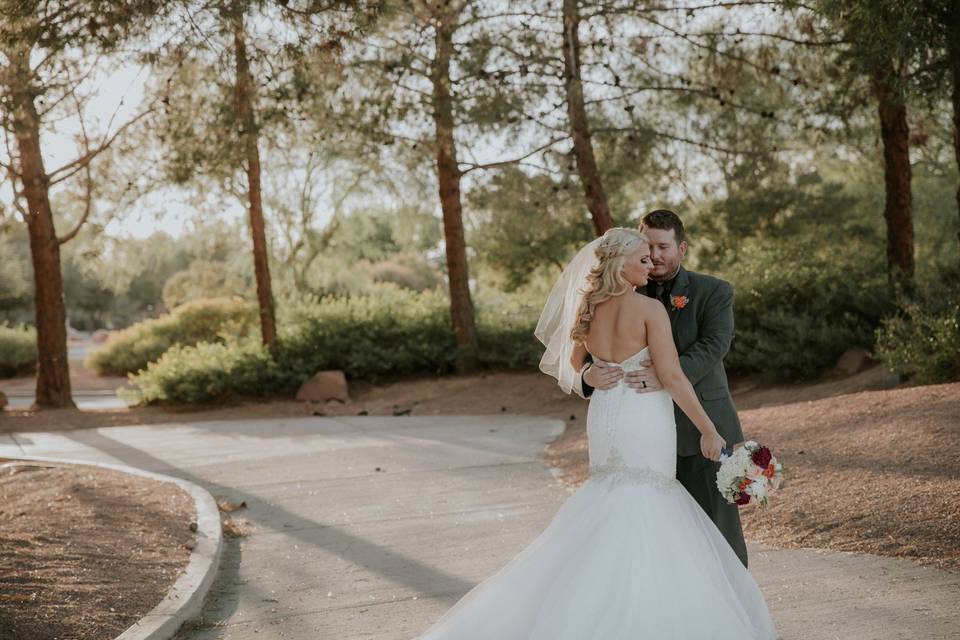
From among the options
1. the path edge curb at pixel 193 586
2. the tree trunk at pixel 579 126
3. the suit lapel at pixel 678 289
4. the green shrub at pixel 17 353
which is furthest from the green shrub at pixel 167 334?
the suit lapel at pixel 678 289

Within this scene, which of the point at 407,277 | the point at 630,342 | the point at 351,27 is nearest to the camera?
the point at 630,342

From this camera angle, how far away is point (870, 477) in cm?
786

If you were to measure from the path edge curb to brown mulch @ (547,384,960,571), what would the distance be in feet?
11.7

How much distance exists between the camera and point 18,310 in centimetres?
4909

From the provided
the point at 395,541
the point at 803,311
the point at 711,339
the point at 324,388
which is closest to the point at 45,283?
the point at 324,388

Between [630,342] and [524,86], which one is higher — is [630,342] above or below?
below

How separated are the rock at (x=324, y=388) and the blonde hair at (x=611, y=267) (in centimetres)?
1532

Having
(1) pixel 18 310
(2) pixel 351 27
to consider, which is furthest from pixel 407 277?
(2) pixel 351 27

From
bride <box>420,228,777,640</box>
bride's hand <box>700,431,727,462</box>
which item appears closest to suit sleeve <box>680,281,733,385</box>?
bride <box>420,228,777,640</box>

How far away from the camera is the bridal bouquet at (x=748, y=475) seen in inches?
192

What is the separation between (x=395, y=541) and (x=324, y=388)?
41.0 feet

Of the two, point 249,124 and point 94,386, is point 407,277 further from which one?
point 249,124

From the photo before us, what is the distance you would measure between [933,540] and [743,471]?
238 centimetres

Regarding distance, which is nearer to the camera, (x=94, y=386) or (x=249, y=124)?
(x=249, y=124)
